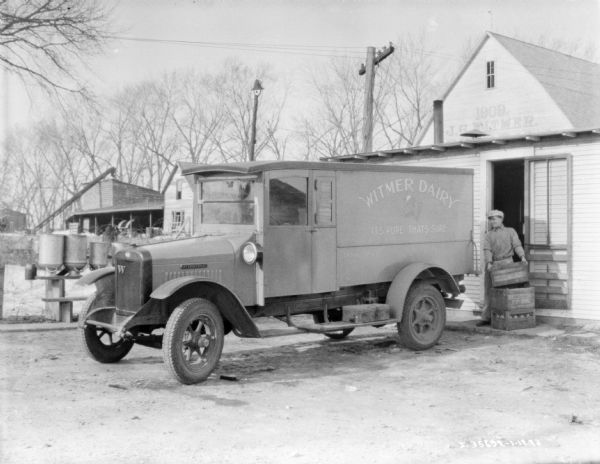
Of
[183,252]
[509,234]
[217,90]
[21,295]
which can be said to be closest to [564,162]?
[509,234]

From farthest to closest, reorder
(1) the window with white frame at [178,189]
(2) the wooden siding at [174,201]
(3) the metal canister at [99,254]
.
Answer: (1) the window with white frame at [178,189] → (2) the wooden siding at [174,201] → (3) the metal canister at [99,254]

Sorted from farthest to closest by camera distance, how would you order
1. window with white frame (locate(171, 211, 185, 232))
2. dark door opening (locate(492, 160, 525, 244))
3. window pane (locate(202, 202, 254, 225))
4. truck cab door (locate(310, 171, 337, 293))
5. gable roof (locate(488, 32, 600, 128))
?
1. window with white frame (locate(171, 211, 185, 232))
2. gable roof (locate(488, 32, 600, 128))
3. dark door opening (locate(492, 160, 525, 244))
4. truck cab door (locate(310, 171, 337, 293))
5. window pane (locate(202, 202, 254, 225))

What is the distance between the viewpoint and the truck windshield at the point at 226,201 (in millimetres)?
7242

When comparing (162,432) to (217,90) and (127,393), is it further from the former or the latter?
(217,90)

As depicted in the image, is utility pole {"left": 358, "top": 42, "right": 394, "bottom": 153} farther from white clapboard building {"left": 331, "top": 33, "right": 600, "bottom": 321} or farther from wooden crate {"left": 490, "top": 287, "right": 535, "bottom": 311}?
wooden crate {"left": 490, "top": 287, "right": 535, "bottom": 311}

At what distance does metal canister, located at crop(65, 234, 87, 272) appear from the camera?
1030cm

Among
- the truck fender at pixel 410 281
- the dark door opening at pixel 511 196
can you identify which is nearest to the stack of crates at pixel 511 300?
the truck fender at pixel 410 281

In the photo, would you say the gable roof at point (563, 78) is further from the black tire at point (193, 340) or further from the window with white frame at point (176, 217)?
the black tire at point (193, 340)

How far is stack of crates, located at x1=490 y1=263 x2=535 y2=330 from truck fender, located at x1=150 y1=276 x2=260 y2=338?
4.28 m

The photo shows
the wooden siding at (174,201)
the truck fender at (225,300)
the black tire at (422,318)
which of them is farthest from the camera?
the wooden siding at (174,201)

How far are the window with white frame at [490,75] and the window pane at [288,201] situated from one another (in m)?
20.6

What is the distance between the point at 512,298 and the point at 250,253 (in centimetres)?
443

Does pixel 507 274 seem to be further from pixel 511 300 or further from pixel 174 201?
pixel 174 201

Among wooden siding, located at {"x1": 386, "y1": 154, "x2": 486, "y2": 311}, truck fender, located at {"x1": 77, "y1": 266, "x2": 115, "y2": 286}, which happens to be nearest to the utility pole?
wooden siding, located at {"x1": 386, "y1": 154, "x2": 486, "y2": 311}
